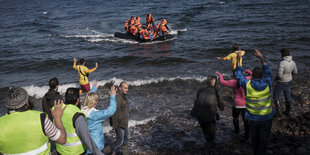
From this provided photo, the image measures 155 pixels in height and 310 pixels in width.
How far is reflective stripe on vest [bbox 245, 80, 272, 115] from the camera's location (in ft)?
12.8

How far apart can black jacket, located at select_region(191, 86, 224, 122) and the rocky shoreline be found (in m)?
1.01

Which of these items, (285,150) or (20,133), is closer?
(20,133)

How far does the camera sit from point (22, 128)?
8.26 feet

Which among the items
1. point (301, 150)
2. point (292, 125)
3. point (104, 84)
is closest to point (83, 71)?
point (104, 84)

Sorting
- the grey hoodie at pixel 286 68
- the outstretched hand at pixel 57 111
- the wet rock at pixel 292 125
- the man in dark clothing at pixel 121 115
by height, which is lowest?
the wet rock at pixel 292 125

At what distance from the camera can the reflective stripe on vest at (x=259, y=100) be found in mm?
3896

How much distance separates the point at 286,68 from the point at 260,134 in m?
2.32

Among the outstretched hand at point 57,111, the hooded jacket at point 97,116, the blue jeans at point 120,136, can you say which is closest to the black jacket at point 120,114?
the blue jeans at point 120,136

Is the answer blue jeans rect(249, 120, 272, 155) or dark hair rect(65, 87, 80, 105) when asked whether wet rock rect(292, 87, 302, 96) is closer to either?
blue jeans rect(249, 120, 272, 155)

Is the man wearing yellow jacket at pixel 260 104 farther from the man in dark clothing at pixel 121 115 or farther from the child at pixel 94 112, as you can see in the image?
the child at pixel 94 112

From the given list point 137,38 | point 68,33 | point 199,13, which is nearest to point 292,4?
point 199,13

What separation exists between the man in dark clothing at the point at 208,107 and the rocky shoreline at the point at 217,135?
0.70 metres

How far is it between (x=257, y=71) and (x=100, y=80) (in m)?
8.22

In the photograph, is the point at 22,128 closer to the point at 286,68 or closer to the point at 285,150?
the point at 285,150
